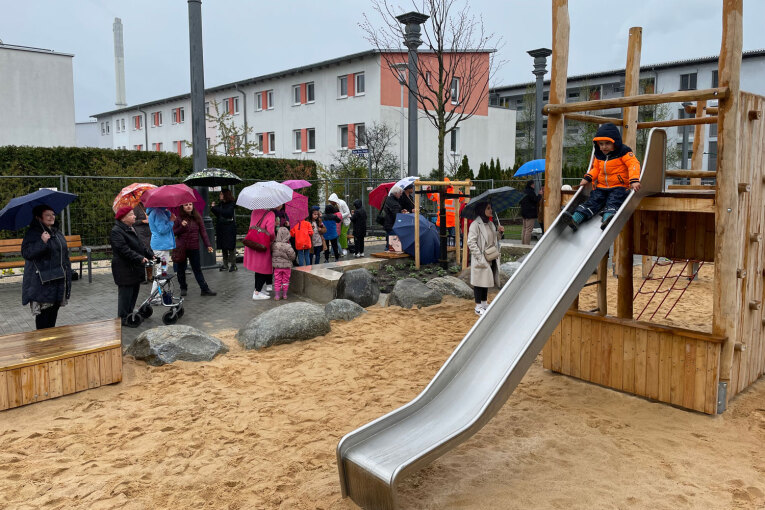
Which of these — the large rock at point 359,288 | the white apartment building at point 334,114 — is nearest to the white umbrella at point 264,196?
the large rock at point 359,288

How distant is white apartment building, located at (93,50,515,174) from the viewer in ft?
101

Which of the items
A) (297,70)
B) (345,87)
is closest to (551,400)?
(345,87)

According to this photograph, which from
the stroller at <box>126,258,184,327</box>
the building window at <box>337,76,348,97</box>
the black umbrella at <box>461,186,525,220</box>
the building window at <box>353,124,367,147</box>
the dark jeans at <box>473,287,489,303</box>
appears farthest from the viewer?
the building window at <box>337,76,348,97</box>

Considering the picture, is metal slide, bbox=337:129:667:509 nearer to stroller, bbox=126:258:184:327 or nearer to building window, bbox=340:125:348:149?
stroller, bbox=126:258:184:327

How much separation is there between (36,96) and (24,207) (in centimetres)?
2573

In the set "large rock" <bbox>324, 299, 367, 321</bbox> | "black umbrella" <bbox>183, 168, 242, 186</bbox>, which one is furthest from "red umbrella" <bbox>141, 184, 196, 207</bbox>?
"large rock" <bbox>324, 299, 367, 321</bbox>

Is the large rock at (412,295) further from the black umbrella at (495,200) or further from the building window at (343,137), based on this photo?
the building window at (343,137)

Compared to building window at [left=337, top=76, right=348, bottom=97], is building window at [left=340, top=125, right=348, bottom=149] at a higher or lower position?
lower

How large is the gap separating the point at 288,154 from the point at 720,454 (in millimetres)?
33110

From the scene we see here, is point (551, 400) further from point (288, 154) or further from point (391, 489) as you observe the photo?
point (288, 154)

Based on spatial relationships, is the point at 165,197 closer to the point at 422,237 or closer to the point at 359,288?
the point at 359,288

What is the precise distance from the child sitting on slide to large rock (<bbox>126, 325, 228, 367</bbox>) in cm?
435

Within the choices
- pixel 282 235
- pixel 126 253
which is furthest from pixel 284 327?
pixel 282 235

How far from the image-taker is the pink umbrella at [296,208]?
11156 mm
